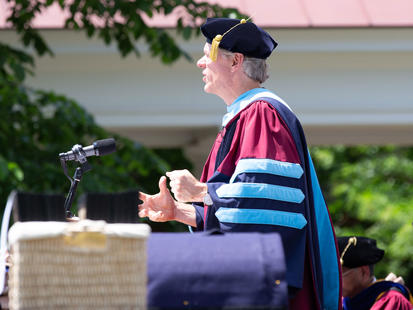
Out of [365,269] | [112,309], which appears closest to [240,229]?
[112,309]

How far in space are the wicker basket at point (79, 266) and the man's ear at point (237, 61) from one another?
1.62 meters

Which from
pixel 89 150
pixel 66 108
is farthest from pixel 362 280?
pixel 66 108

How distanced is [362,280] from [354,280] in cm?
5

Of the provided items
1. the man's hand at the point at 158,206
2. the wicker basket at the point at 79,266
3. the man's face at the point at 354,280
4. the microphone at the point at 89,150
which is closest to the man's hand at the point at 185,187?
the microphone at the point at 89,150

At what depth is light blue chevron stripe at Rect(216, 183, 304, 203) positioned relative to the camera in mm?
3076

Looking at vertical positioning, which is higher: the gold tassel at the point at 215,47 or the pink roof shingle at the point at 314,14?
the pink roof shingle at the point at 314,14

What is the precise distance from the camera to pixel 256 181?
310 centimetres

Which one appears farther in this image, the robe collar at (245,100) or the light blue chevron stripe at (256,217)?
the robe collar at (245,100)

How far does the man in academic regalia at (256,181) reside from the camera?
122 inches

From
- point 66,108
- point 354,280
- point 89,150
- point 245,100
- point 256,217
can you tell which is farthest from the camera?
point 66,108

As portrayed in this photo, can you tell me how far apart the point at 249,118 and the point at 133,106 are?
7015 mm

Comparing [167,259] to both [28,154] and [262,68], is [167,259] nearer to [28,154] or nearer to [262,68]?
[262,68]

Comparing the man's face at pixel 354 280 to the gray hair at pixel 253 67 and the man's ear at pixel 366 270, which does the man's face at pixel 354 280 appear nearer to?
the man's ear at pixel 366 270

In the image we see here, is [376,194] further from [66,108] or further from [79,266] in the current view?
[79,266]
